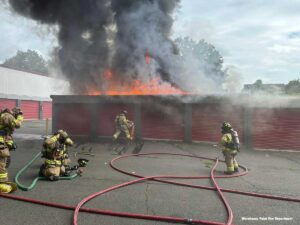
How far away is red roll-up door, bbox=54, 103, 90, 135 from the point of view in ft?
52.6

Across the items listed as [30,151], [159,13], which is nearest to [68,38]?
[159,13]

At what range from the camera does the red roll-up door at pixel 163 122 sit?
1520cm

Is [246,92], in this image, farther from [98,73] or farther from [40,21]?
[40,21]

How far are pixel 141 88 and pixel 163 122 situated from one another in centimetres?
328

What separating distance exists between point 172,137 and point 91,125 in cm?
467

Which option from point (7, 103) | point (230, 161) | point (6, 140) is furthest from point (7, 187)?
point (7, 103)

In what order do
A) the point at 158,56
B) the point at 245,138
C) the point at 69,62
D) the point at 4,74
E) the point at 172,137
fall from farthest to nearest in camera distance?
the point at 4,74 → the point at 69,62 → the point at 158,56 → the point at 172,137 → the point at 245,138

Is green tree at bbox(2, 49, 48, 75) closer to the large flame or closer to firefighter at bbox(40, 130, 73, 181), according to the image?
the large flame

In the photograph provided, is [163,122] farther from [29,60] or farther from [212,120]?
[29,60]

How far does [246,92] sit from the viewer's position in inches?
A: 565

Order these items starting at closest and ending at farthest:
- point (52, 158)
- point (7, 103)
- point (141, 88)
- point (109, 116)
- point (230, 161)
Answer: point (52, 158) → point (230, 161) → point (109, 116) → point (141, 88) → point (7, 103)

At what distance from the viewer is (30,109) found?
32156 millimetres

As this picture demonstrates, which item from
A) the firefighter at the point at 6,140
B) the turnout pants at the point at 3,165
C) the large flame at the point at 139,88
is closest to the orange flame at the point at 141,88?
the large flame at the point at 139,88

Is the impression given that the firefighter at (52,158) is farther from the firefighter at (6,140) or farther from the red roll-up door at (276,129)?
the red roll-up door at (276,129)
